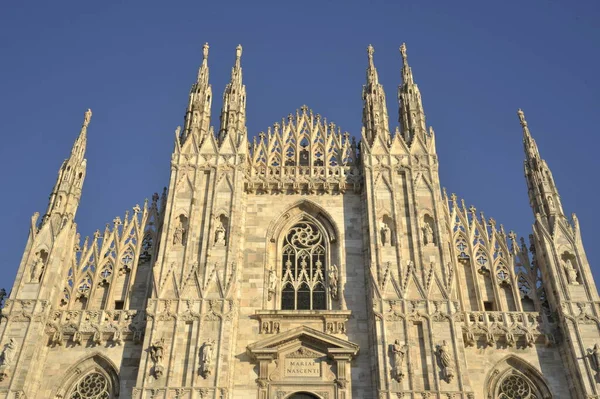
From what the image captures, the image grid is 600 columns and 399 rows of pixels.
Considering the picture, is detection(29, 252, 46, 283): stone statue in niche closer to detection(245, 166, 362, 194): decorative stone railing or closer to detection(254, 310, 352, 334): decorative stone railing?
detection(254, 310, 352, 334): decorative stone railing

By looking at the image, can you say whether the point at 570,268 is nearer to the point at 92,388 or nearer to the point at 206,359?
the point at 206,359

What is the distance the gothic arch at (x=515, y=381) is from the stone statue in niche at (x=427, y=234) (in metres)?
4.22

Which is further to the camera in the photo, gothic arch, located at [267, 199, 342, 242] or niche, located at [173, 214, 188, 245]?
gothic arch, located at [267, 199, 342, 242]

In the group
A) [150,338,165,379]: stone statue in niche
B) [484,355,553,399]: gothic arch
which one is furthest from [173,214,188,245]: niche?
[484,355,553,399]: gothic arch

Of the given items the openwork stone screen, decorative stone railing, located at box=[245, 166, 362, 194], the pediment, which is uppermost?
decorative stone railing, located at box=[245, 166, 362, 194]

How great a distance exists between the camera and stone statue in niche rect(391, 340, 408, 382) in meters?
18.2

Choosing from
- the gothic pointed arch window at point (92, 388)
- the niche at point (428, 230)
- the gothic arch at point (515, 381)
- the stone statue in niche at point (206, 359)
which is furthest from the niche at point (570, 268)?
the gothic pointed arch window at point (92, 388)

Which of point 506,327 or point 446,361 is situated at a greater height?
point 506,327

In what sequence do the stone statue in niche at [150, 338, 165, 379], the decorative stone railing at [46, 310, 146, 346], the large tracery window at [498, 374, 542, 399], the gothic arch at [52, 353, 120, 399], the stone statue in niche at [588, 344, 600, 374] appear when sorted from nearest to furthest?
1. the stone statue in niche at [150, 338, 165, 379]
2. the stone statue in niche at [588, 344, 600, 374]
3. the gothic arch at [52, 353, 120, 399]
4. the large tracery window at [498, 374, 542, 399]
5. the decorative stone railing at [46, 310, 146, 346]

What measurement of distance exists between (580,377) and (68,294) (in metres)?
15.6

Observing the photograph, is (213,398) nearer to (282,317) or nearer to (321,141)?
(282,317)

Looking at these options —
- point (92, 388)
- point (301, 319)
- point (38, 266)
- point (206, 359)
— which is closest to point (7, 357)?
point (92, 388)

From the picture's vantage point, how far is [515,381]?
19516 millimetres

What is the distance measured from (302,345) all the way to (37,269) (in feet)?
28.0
